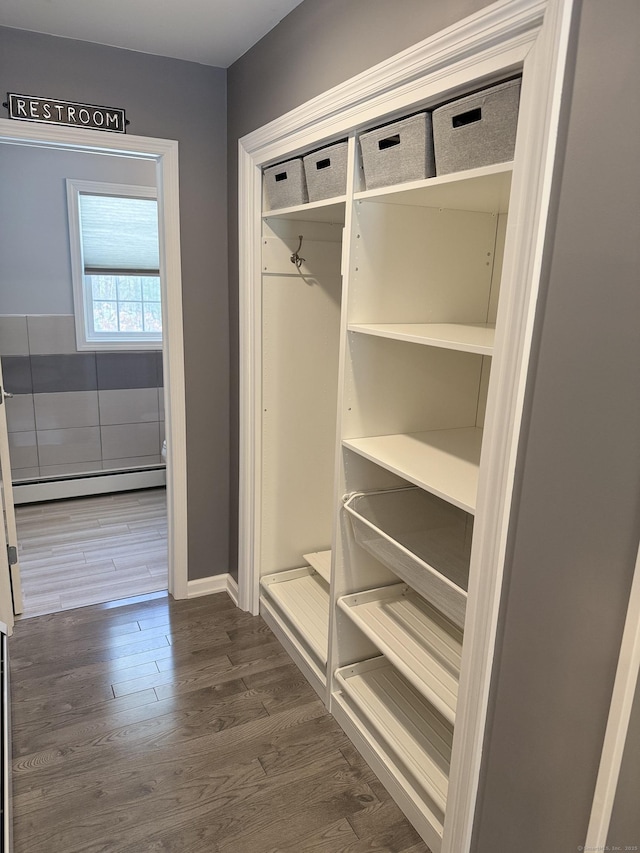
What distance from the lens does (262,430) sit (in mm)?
2668

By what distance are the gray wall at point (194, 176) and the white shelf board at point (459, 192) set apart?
3.61 ft

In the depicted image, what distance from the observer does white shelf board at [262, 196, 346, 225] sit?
196 centimetres

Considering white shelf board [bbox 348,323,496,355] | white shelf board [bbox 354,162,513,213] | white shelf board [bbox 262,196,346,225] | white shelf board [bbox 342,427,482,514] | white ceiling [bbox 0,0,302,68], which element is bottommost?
white shelf board [bbox 342,427,482,514]

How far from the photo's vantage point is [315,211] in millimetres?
2229

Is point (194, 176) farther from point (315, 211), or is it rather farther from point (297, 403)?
point (297, 403)

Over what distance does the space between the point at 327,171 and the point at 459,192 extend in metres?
0.56

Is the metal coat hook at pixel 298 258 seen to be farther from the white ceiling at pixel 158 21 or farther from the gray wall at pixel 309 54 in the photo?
the white ceiling at pixel 158 21

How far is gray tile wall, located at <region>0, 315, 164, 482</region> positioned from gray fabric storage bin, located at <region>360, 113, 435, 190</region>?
308cm

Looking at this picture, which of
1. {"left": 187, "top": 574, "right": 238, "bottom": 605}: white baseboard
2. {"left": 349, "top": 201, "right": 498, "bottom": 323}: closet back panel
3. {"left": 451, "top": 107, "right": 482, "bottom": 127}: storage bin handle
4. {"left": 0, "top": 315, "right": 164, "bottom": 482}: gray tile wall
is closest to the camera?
{"left": 451, "top": 107, "right": 482, "bottom": 127}: storage bin handle

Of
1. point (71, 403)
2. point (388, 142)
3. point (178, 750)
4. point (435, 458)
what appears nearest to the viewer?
point (388, 142)

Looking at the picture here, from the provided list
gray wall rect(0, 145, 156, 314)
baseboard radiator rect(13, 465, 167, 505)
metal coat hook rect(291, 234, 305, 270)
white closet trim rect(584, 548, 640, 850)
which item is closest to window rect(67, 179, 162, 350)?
gray wall rect(0, 145, 156, 314)

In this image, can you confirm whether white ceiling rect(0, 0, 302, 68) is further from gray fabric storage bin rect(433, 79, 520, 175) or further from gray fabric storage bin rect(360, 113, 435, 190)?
gray fabric storage bin rect(433, 79, 520, 175)

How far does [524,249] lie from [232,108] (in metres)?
1.87

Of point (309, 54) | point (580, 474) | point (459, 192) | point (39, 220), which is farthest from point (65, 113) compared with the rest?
point (580, 474)
